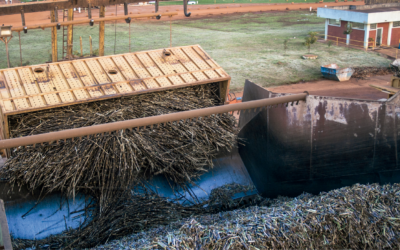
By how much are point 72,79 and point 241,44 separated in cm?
1917

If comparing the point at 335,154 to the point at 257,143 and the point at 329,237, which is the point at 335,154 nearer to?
the point at 257,143

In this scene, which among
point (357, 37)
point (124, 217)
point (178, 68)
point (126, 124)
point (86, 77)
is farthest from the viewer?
point (357, 37)

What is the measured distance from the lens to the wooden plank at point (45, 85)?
6.24m

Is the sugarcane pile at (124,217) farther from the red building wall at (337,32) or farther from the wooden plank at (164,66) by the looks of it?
the red building wall at (337,32)

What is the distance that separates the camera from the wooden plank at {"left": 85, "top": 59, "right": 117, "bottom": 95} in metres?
6.60

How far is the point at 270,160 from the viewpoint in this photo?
21.2ft

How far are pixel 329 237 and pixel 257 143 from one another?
98.2 inches

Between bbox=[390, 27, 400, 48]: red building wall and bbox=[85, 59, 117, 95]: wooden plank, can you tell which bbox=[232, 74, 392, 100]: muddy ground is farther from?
bbox=[390, 27, 400, 48]: red building wall

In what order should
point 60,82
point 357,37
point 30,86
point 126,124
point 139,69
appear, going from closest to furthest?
1. point 126,124
2. point 30,86
3. point 60,82
4. point 139,69
5. point 357,37

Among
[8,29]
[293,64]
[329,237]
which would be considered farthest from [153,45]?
[329,237]

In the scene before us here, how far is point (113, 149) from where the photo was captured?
573cm

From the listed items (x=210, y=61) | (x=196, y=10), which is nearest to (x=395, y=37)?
(x=196, y=10)

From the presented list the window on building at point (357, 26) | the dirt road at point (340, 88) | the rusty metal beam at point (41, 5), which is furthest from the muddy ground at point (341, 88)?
the window on building at point (357, 26)

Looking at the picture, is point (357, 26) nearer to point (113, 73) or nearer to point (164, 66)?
point (164, 66)
